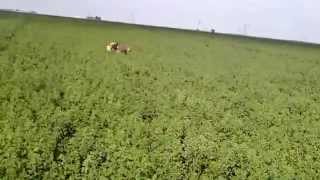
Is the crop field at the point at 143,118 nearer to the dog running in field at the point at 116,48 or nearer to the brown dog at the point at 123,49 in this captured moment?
the dog running in field at the point at 116,48

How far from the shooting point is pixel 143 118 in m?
18.0

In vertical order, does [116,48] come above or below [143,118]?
above

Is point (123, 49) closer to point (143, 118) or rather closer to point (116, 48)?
point (116, 48)

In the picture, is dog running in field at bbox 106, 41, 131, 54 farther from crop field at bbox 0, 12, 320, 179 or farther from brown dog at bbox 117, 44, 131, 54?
crop field at bbox 0, 12, 320, 179

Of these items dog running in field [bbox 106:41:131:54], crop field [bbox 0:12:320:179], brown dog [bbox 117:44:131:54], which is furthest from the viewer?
brown dog [bbox 117:44:131:54]

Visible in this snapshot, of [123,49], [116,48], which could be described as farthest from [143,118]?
[123,49]

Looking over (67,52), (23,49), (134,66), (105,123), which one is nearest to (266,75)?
(134,66)

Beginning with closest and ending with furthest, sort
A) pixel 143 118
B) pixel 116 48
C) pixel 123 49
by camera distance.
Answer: pixel 143 118
pixel 116 48
pixel 123 49

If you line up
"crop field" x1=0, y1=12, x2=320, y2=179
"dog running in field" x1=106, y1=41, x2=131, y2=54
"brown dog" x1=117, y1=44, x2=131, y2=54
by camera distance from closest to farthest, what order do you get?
"crop field" x1=0, y1=12, x2=320, y2=179, "dog running in field" x1=106, y1=41, x2=131, y2=54, "brown dog" x1=117, y1=44, x2=131, y2=54

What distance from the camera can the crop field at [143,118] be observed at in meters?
14.2

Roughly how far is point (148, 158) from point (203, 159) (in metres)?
1.77

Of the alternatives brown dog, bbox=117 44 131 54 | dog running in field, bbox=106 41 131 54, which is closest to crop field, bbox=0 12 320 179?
dog running in field, bbox=106 41 131 54

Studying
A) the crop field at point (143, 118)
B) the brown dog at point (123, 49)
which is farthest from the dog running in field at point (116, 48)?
the crop field at point (143, 118)

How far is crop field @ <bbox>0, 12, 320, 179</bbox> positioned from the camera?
14.2m
